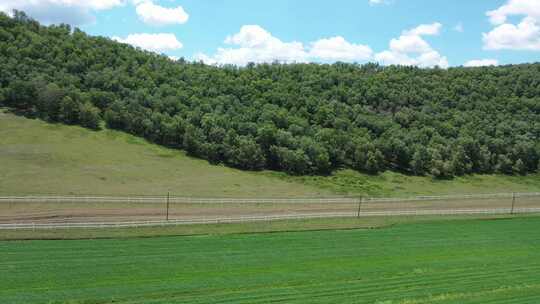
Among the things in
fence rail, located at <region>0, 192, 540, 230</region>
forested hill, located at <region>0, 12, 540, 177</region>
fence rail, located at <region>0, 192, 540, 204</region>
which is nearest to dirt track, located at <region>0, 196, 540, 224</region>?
fence rail, located at <region>0, 192, 540, 230</region>

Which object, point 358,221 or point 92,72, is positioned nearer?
point 358,221

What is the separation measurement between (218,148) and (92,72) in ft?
104

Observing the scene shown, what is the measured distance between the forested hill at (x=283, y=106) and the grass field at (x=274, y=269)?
136ft

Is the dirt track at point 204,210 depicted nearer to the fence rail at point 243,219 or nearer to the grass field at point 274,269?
the fence rail at point 243,219

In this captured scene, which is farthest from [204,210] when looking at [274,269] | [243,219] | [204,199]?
[274,269]

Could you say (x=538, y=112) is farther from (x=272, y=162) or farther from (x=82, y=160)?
(x=82, y=160)

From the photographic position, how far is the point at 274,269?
3011 centimetres

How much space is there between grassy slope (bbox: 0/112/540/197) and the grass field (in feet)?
81.2

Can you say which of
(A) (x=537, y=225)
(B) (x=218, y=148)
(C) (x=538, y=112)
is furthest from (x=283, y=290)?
(C) (x=538, y=112)

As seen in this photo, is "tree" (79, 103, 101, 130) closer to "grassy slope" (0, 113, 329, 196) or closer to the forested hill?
the forested hill

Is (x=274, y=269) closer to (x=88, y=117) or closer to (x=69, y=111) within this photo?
(x=88, y=117)

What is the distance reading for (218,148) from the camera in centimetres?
7956

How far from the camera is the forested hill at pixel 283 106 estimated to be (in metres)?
81.4

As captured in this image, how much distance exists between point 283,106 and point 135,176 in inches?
1607
